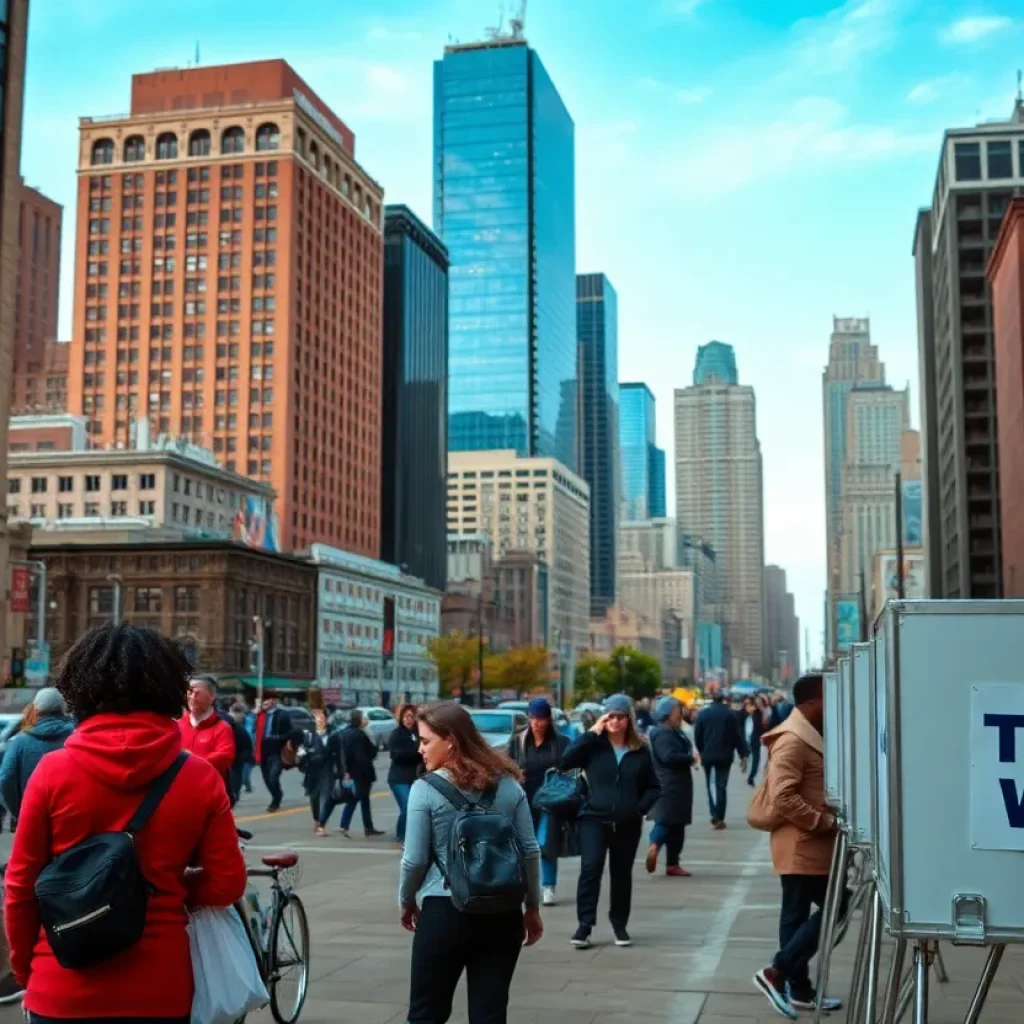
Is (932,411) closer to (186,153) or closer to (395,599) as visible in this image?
(395,599)

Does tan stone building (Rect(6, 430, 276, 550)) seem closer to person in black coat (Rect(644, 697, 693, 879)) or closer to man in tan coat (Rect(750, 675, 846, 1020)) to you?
person in black coat (Rect(644, 697, 693, 879))

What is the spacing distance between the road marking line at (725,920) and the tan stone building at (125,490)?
8715cm

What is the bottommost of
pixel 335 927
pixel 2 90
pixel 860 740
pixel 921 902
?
pixel 335 927

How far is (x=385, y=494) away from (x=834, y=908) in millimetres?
144330

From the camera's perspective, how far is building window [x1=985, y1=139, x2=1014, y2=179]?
110 m

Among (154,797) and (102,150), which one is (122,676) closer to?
(154,797)

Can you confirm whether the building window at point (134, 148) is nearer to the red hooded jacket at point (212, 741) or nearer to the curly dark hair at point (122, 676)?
the red hooded jacket at point (212, 741)

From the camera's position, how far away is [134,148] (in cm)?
12450

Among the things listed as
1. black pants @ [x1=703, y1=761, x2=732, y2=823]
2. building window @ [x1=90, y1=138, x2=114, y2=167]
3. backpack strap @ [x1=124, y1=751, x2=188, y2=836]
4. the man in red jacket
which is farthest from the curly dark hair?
building window @ [x1=90, y1=138, x2=114, y2=167]

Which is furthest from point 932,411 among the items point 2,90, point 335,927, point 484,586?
point 335,927

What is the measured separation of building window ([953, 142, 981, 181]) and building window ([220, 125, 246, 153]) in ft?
195

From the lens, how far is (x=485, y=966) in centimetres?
545

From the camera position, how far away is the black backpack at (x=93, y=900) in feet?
11.8

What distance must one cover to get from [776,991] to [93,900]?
5670 millimetres
